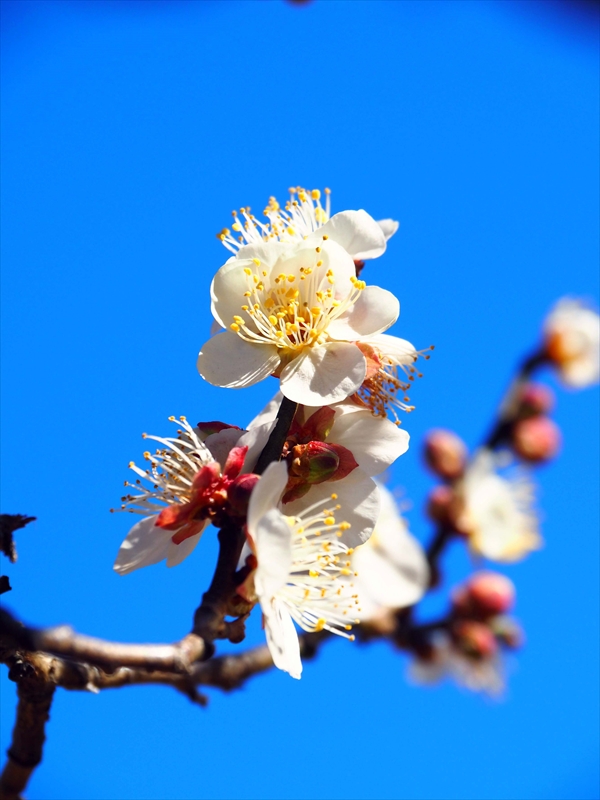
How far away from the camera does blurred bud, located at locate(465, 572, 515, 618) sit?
368cm

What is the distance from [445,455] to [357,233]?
3086 mm

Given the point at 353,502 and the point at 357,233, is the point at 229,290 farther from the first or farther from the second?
the point at 353,502

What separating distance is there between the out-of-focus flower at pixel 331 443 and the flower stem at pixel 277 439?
0.03 metres

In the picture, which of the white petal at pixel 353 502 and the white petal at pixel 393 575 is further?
the white petal at pixel 393 575

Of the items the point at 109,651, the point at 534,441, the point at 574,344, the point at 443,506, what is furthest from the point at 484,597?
the point at 109,651

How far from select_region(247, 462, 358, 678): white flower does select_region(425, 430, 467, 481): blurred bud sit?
301cm

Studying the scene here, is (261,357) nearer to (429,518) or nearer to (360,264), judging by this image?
(360,264)

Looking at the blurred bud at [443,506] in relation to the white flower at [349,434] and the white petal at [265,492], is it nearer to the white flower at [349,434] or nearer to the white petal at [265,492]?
the white flower at [349,434]

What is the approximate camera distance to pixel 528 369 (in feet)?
15.5

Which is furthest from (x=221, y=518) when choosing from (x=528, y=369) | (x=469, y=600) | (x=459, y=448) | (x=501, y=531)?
(x=528, y=369)

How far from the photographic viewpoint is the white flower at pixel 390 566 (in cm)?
314

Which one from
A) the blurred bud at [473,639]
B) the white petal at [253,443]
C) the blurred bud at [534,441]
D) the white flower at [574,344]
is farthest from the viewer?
the white flower at [574,344]

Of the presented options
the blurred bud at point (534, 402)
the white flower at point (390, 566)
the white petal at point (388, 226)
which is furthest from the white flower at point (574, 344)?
the white petal at point (388, 226)

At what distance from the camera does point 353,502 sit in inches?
50.9
